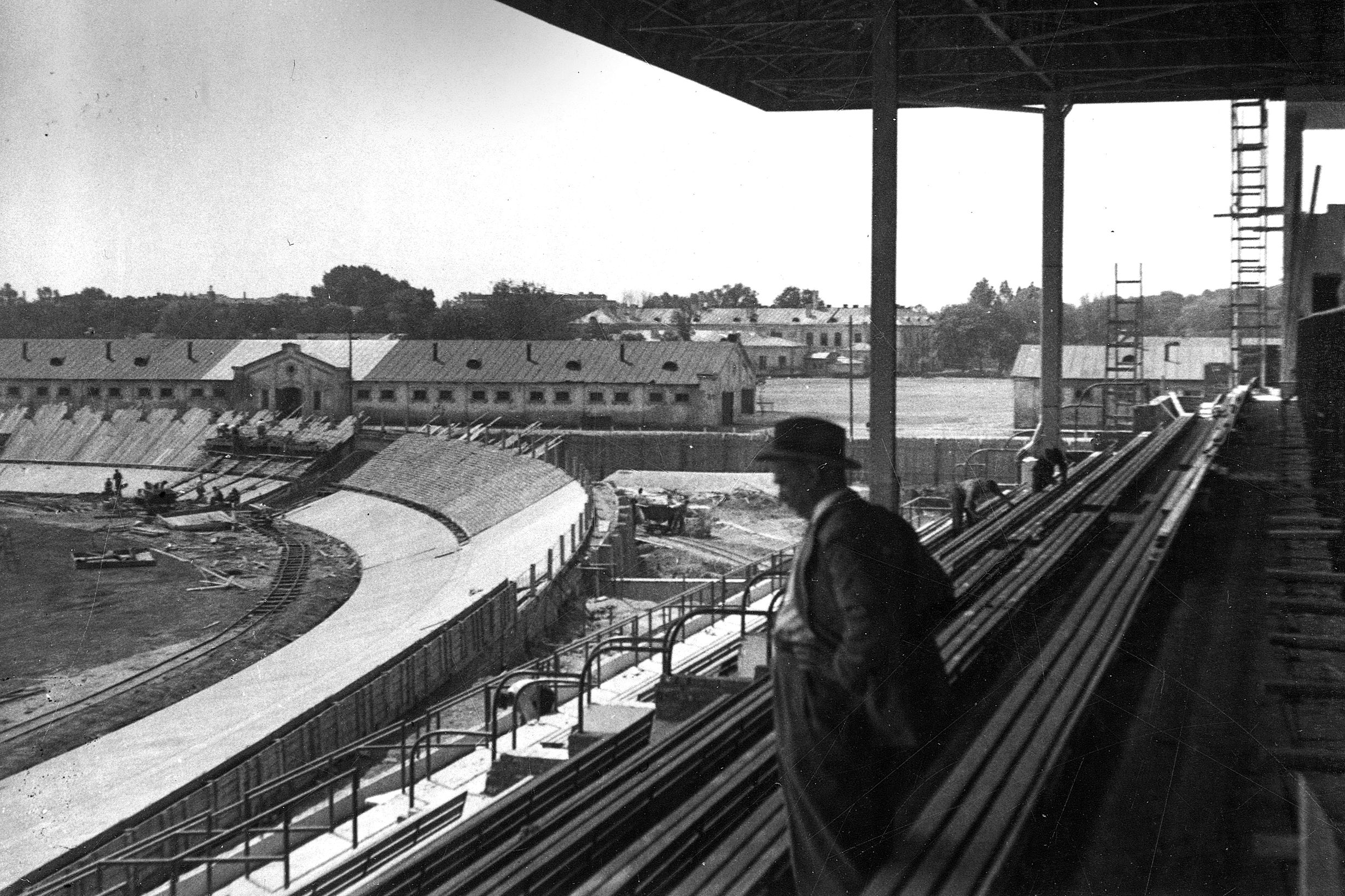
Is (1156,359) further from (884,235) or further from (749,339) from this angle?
(884,235)

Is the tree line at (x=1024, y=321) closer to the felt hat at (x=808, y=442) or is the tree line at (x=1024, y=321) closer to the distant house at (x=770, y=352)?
the distant house at (x=770, y=352)

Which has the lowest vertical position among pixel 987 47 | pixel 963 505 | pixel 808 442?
pixel 963 505

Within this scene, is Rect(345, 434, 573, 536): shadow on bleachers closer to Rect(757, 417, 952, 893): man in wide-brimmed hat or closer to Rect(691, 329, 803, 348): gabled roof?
Rect(691, 329, 803, 348): gabled roof

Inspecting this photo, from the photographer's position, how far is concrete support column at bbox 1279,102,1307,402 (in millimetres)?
13156

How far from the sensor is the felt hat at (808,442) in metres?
1.94

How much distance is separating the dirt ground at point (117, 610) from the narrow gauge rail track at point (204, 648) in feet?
0.48

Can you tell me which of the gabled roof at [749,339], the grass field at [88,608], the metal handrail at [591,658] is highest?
the gabled roof at [749,339]

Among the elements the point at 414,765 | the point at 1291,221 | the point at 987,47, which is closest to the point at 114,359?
the point at 414,765

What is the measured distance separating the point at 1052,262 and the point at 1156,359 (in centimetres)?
1787

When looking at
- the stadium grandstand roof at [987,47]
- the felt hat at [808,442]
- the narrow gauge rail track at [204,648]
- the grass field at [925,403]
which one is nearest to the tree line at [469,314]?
the grass field at [925,403]

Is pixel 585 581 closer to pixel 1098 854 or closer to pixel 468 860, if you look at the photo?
pixel 468 860

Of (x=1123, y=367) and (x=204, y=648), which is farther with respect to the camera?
(x=1123, y=367)

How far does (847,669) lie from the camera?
1.73 meters

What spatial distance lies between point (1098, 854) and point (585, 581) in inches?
565
